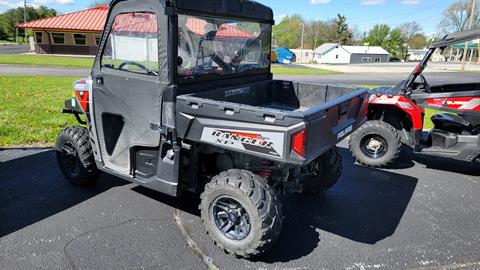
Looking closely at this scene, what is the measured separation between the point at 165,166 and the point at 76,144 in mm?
1465

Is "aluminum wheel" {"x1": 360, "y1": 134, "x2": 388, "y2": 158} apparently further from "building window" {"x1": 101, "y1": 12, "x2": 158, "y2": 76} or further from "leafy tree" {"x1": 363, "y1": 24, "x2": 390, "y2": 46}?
"leafy tree" {"x1": 363, "y1": 24, "x2": 390, "y2": 46}

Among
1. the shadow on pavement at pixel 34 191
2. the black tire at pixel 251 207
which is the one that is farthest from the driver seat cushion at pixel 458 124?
the shadow on pavement at pixel 34 191

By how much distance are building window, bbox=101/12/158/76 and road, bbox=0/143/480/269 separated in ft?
5.04

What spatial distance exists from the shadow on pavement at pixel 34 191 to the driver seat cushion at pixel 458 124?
4731 millimetres

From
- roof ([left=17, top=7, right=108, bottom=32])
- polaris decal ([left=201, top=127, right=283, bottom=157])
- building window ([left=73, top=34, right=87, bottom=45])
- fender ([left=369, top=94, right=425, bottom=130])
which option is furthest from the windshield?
building window ([left=73, top=34, right=87, bottom=45])

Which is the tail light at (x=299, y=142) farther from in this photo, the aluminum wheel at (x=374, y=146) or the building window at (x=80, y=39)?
the building window at (x=80, y=39)

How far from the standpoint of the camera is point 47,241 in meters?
3.26

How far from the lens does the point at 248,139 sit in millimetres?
2832

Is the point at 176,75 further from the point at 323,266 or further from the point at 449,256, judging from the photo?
the point at 449,256

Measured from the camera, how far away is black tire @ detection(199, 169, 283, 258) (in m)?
2.93

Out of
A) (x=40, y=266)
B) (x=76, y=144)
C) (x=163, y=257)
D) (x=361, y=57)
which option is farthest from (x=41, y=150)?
(x=361, y=57)

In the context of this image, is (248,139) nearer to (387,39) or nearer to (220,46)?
(220,46)

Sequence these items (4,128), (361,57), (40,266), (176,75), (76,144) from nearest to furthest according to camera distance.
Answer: (40,266), (176,75), (76,144), (4,128), (361,57)

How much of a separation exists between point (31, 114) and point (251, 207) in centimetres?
668
